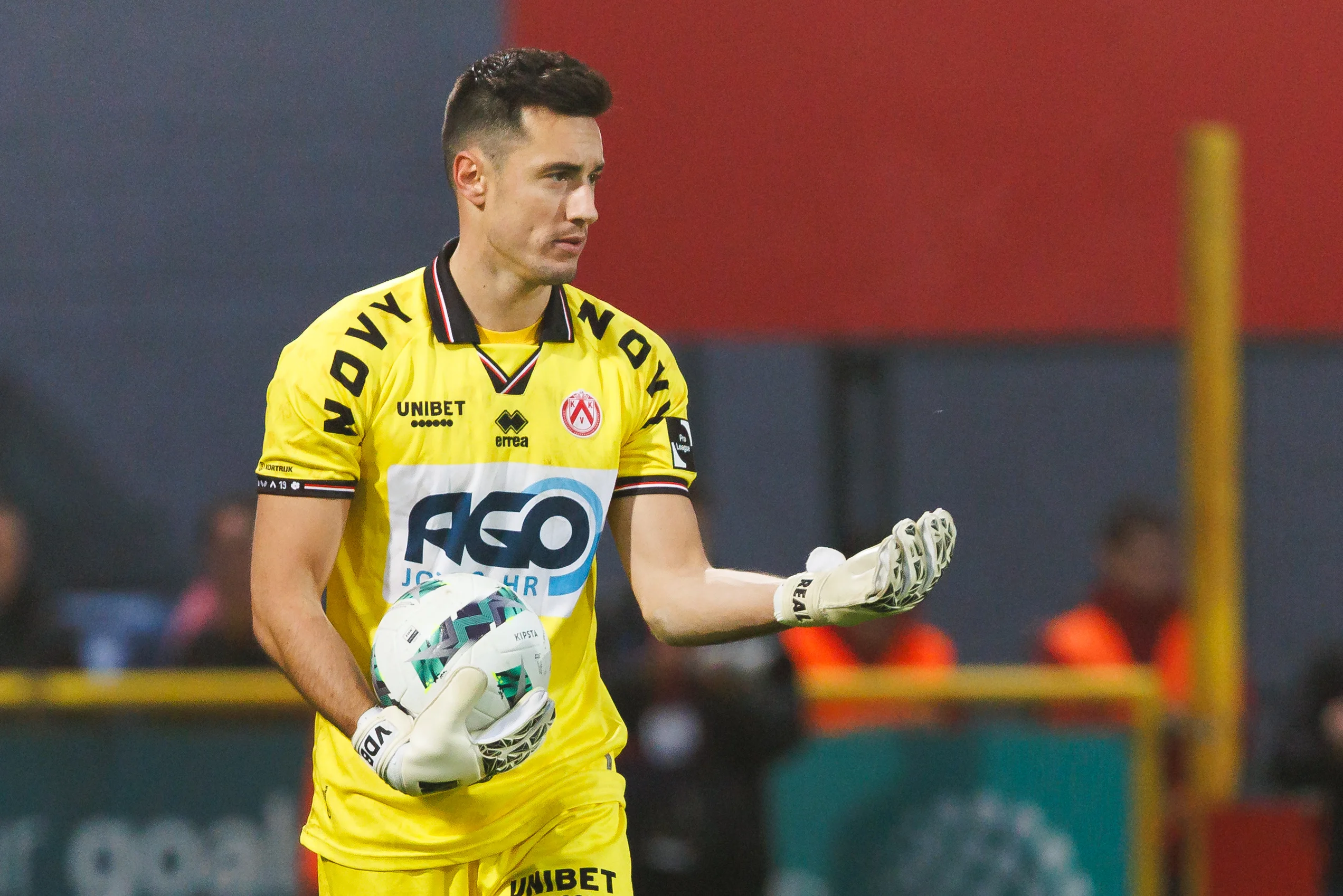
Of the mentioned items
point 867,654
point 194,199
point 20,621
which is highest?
point 194,199

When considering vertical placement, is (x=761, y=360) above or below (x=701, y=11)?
below

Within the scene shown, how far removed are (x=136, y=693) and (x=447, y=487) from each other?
126 inches

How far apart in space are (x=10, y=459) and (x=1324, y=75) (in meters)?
6.19

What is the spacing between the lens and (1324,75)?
706cm

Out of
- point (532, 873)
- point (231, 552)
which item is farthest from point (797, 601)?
point (231, 552)

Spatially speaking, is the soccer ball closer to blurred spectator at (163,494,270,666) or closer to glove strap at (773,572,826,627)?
glove strap at (773,572,826,627)

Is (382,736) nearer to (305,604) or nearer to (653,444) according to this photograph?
(305,604)

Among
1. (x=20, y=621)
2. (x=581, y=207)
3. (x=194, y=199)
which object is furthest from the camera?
(x=194, y=199)

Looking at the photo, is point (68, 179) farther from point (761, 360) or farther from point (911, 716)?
point (911, 716)

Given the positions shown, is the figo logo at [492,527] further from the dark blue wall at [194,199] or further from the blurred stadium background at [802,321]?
the dark blue wall at [194,199]

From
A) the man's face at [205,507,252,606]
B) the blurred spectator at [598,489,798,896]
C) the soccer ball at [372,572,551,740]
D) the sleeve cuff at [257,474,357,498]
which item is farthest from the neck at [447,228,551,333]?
the man's face at [205,507,252,606]

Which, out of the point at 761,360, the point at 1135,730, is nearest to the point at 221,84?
the point at 761,360

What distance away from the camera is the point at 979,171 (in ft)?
23.7

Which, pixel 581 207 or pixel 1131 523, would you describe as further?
pixel 1131 523
